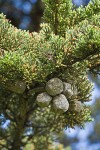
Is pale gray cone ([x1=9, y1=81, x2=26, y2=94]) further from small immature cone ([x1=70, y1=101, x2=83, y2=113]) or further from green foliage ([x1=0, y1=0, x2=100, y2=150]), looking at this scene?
small immature cone ([x1=70, y1=101, x2=83, y2=113])

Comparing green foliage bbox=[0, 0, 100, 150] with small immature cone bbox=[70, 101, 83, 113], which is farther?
small immature cone bbox=[70, 101, 83, 113]

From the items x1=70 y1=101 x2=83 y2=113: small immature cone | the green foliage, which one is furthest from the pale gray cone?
Result: x1=70 y1=101 x2=83 y2=113: small immature cone

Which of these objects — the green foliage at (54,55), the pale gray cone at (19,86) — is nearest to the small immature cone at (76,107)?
the green foliage at (54,55)

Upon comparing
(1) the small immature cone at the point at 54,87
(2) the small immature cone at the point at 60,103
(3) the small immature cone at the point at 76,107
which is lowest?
(2) the small immature cone at the point at 60,103

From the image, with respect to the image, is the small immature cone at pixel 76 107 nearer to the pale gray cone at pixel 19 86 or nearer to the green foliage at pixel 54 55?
the green foliage at pixel 54 55

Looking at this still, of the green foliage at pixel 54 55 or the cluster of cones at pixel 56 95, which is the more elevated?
the green foliage at pixel 54 55

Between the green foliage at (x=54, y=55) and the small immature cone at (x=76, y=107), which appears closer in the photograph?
the green foliage at (x=54, y=55)
